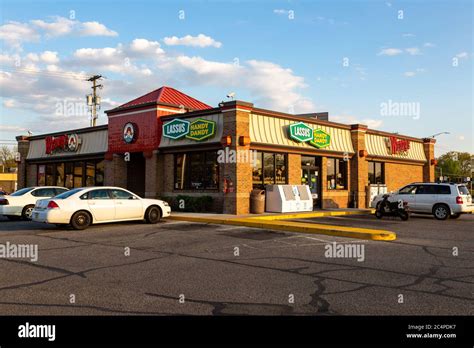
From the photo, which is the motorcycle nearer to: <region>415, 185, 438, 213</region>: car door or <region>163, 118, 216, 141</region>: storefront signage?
<region>415, 185, 438, 213</region>: car door

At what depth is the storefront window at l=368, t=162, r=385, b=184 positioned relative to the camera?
28844 millimetres

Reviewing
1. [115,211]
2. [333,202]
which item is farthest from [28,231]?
[333,202]

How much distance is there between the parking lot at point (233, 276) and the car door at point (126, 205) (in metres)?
2.45

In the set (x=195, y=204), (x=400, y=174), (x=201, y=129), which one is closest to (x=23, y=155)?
(x=201, y=129)

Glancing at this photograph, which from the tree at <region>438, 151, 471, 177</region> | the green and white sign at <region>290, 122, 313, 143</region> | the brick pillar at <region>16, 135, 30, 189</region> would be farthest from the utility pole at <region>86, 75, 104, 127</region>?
the tree at <region>438, 151, 471, 177</region>

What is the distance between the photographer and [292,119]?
74.3ft

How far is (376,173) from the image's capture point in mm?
29406

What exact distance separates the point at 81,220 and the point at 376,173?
20.9 meters

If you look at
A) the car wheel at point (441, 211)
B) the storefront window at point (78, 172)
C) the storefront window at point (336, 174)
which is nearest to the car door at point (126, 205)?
the storefront window at point (336, 174)

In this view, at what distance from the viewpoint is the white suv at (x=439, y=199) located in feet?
65.2

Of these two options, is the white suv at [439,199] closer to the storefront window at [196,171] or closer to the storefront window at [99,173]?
the storefront window at [196,171]

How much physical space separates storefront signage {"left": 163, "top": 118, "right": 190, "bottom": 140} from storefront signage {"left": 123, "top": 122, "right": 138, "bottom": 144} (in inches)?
95.0
